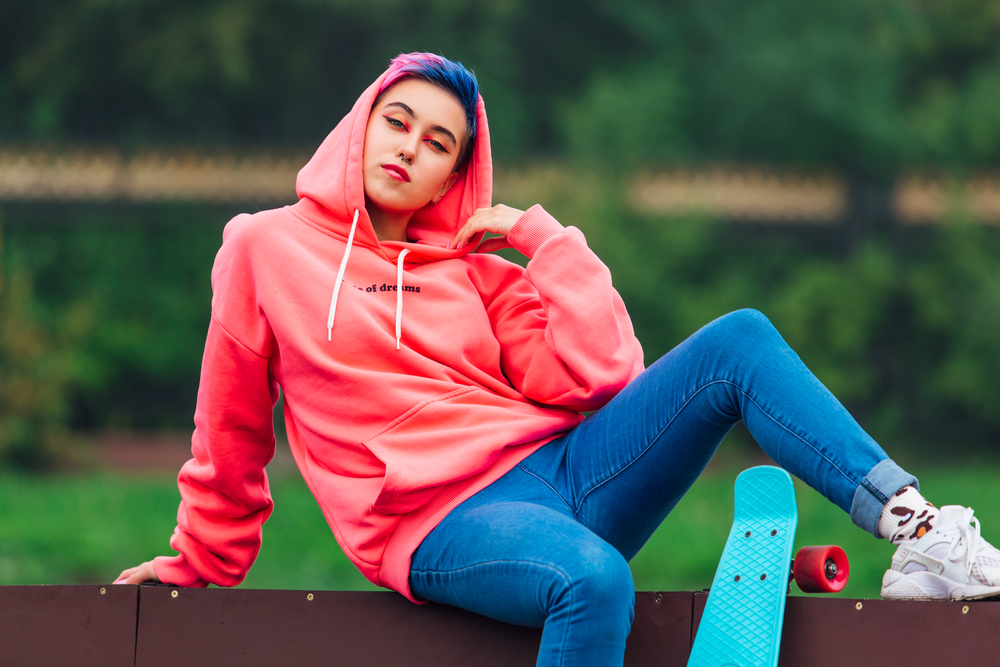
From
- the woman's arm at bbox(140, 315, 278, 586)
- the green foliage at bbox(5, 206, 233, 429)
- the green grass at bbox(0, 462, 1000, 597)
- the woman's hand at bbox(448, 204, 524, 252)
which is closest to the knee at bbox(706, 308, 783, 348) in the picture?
the woman's hand at bbox(448, 204, 524, 252)

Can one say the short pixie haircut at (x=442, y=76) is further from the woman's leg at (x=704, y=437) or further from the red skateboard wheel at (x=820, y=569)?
the red skateboard wheel at (x=820, y=569)

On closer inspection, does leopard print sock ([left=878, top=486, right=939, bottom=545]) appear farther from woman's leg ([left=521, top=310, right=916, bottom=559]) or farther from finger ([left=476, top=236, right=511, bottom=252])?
finger ([left=476, top=236, right=511, bottom=252])

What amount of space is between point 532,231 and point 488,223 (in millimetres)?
81

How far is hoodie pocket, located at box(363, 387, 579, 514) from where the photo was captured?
1511 mm

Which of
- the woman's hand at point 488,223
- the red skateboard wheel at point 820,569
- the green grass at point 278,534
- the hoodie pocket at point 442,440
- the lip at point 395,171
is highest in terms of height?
the lip at point 395,171

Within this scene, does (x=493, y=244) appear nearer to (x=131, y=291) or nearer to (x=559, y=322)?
(x=559, y=322)

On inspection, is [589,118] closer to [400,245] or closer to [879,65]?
[879,65]

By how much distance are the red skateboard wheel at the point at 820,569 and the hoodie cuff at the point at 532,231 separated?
634 mm

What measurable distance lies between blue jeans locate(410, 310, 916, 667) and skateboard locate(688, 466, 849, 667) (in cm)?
8

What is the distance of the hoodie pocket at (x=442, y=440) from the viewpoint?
1.51 m

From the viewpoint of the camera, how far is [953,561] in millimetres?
1389

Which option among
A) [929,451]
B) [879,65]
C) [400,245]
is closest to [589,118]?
[879,65]

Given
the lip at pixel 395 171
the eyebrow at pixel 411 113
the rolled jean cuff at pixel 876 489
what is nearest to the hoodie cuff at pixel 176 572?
the lip at pixel 395 171

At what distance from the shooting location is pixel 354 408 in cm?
157
